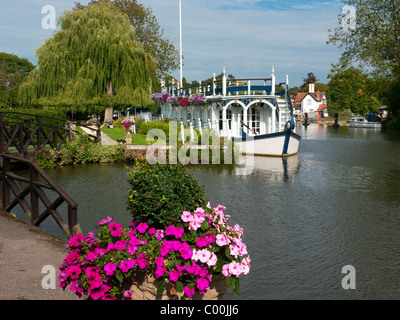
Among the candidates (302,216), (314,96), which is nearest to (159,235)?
(302,216)

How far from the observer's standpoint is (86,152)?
915 inches

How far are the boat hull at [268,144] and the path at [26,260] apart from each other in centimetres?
1877

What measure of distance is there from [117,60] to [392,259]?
30.6 m

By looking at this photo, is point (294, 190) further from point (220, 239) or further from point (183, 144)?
point (220, 239)

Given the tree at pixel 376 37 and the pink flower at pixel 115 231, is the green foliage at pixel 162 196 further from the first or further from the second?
the tree at pixel 376 37

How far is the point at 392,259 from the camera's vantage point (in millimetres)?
9305

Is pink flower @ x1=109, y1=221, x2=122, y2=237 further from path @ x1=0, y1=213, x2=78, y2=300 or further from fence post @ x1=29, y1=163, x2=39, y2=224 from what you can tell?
fence post @ x1=29, y1=163, x2=39, y2=224

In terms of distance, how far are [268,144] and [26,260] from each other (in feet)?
69.2

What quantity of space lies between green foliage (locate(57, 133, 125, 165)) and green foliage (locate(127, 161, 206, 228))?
17058 mm

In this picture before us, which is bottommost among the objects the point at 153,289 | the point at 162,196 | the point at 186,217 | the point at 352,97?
the point at 153,289

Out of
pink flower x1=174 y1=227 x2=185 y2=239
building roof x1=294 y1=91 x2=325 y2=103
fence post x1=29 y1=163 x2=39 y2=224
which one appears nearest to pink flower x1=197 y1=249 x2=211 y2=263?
pink flower x1=174 y1=227 x2=185 y2=239

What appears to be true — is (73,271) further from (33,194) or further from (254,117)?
(254,117)

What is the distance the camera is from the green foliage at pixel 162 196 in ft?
20.0

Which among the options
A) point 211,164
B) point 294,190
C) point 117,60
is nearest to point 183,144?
point 211,164
